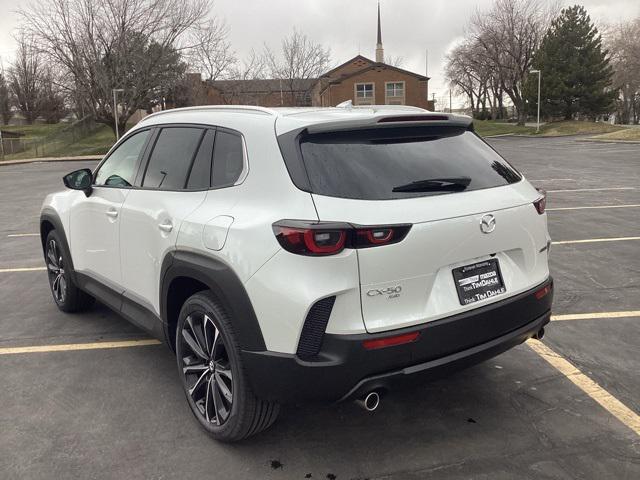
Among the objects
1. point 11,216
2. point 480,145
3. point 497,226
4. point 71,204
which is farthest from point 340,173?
point 11,216

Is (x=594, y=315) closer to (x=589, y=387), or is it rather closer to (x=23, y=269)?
(x=589, y=387)

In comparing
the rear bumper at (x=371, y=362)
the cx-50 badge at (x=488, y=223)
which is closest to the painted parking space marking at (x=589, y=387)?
the rear bumper at (x=371, y=362)

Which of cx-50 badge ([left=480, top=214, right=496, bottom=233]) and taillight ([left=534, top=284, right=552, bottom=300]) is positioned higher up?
cx-50 badge ([left=480, top=214, right=496, bottom=233])

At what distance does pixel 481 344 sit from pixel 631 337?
2104 millimetres

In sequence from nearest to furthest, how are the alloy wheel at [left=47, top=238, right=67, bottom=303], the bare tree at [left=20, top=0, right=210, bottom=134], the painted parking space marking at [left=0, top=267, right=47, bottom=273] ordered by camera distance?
the alloy wheel at [left=47, top=238, right=67, bottom=303], the painted parking space marking at [left=0, top=267, right=47, bottom=273], the bare tree at [left=20, top=0, right=210, bottom=134]

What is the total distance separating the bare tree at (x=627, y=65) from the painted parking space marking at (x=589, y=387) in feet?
232

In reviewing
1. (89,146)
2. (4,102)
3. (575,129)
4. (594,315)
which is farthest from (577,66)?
(4,102)

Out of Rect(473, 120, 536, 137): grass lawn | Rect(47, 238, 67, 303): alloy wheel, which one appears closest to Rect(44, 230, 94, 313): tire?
Rect(47, 238, 67, 303): alloy wheel

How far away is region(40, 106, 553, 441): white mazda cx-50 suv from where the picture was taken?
2.44m

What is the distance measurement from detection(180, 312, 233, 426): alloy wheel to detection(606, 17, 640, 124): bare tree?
238ft

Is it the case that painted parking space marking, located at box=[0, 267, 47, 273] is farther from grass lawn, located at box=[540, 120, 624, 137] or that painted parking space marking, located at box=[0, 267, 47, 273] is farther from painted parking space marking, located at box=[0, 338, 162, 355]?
grass lawn, located at box=[540, 120, 624, 137]

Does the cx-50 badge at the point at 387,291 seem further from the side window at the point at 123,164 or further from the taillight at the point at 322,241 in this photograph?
the side window at the point at 123,164

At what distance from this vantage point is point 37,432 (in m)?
3.13

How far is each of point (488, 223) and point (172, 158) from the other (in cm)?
191
